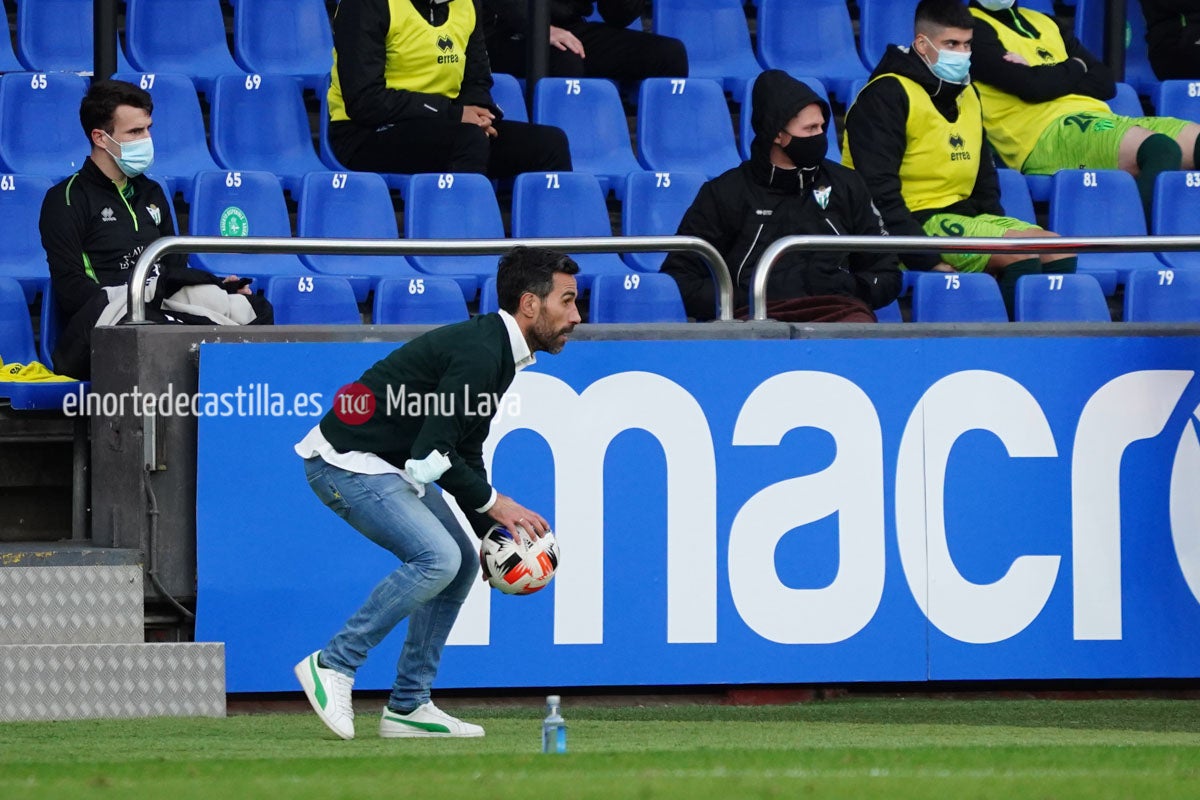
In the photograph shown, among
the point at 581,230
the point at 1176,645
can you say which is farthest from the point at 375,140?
the point at 1176,645

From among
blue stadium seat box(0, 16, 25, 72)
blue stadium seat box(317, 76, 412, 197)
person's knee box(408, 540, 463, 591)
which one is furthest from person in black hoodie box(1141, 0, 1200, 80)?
person's knee box(408, 540, 463, 591)

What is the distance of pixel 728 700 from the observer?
7.75m

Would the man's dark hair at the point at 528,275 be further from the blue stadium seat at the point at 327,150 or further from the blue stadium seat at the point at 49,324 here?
the blue stadium seat at the point at 327,150

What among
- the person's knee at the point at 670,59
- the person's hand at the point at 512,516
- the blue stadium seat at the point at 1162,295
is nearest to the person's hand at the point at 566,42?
the person's knee at the point at 670,59

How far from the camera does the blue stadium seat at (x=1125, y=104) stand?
11.1 m

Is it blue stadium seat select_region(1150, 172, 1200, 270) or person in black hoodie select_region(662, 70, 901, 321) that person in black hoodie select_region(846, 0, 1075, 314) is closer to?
person in black hoodie select_region(662, 70, 901, 321)

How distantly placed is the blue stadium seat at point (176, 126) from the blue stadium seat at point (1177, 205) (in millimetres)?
4980

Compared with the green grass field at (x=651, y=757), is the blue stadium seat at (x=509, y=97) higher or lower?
higher

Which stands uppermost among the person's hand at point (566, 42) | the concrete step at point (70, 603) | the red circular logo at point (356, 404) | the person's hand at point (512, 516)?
the person's hand at point (566, 42)

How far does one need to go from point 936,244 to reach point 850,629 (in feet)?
5.27

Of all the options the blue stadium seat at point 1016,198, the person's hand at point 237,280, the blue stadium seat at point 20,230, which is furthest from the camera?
the blue stadium seat at point 1016,198

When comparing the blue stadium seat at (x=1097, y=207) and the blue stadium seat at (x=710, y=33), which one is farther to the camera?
the blue stadium seat at (x=710, y=33)

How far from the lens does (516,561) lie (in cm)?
624

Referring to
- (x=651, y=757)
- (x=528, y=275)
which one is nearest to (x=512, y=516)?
(x=528, y=275)
